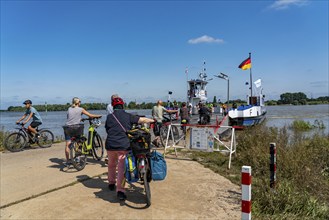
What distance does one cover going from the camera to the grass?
15.7 ft

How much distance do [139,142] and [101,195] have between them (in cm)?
138

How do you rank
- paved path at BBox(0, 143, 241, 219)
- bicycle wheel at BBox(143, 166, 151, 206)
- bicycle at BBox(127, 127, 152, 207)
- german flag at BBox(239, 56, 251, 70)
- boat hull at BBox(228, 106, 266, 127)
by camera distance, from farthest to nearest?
german flag at BBox(239, 56, 251, 70) → boat hull at BBox(228, 106, 266, 127) → bicycle at BBox(127, 127, 152, 207) → bicycle wheel at BBox(143, 166, 151, 206) → paved path at BBox(0, 143, 241, 219)

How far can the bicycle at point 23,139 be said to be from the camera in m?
10.7

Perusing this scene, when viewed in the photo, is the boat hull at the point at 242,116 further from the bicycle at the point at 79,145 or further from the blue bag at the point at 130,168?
the blue bag at the point at 130,168

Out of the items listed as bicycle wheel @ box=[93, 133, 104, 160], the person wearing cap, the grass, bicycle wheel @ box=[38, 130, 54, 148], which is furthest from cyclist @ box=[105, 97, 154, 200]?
bicycle wheel @ box=[38, 130, 54, 148]

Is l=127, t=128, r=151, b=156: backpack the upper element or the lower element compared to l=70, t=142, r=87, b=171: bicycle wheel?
upper

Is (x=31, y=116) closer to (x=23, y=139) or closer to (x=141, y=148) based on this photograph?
(x=23, y=139)

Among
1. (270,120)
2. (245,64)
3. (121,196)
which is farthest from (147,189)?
(270,120)

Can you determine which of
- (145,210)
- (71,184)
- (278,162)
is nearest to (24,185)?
(71,184)

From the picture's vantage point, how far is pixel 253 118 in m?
24.2

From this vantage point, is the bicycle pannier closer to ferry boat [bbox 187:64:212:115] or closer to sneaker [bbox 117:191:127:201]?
sneaker [bbox 117:191:127:201]

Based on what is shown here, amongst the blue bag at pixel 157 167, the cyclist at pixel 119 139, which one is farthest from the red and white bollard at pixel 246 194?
the cyclist at pixel 119 139

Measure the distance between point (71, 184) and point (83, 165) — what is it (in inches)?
55.1

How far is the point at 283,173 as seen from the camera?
6875mm
